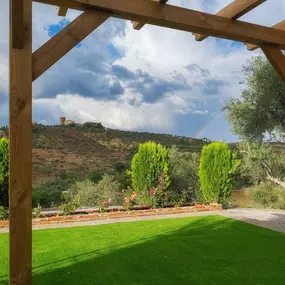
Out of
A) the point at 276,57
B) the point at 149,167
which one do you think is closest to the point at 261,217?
the point at 149,167

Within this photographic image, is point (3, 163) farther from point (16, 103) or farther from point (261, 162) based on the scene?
point (261, 162)

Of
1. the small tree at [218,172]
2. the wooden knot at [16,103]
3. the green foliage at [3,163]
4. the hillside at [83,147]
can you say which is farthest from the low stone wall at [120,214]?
the hillside at [83,147]

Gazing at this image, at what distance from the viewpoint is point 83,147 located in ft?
65.4

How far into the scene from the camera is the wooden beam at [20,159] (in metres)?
2.49

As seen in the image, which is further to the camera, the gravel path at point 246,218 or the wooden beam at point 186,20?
the gravel path at point 246,218

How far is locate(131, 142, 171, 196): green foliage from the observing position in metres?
10.2

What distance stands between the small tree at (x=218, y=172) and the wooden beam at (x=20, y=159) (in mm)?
8347

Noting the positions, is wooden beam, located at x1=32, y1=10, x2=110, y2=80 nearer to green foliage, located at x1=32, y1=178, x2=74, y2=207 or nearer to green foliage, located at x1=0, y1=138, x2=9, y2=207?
green foliage, located at x1=0, y1=138, x2=9, y2=207

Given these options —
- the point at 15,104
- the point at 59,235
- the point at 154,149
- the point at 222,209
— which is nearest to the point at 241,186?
the point at 222,209

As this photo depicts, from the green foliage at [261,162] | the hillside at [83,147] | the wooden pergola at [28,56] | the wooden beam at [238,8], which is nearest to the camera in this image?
the wooden pergola at [28,56]

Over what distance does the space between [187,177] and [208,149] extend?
118 inches

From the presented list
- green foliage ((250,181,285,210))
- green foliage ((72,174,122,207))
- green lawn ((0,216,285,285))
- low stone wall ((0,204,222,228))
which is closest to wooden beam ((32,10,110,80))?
green lawn ((0,216,285,285))

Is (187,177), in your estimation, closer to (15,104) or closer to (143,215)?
(143,215)

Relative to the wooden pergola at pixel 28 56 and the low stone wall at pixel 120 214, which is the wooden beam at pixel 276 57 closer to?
the wooden pergola at pixel 28 56
